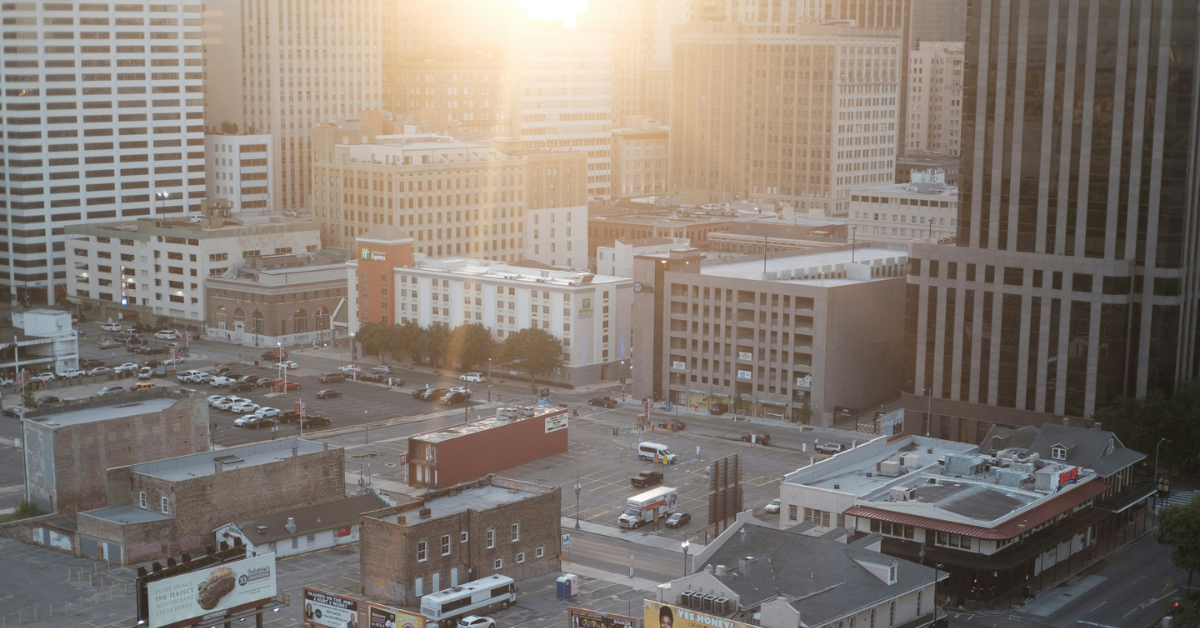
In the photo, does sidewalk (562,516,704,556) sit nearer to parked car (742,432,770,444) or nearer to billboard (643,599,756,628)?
billboard (643,599,756,628)

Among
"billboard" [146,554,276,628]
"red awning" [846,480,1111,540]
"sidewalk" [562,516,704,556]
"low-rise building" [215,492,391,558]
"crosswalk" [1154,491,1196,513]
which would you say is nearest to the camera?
"billboard" [146,554,276,628]

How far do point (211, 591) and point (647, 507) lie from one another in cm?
4653

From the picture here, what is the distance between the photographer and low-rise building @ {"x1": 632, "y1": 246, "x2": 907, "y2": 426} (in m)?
167

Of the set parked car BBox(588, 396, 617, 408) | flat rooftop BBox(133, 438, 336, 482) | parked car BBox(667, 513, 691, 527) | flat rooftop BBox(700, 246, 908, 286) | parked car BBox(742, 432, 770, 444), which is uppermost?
flat rooftop BBox(700, 246, 908, 286)

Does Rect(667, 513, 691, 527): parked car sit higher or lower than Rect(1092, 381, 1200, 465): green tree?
lower

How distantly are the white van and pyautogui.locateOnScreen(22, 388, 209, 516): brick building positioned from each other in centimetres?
4197

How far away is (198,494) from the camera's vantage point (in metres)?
121

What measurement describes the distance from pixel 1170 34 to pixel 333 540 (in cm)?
8715

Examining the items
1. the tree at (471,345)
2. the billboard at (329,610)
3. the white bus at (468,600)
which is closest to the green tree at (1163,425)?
the white bus at (468,600)

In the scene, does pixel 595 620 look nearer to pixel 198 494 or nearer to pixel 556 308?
pixel 198 494

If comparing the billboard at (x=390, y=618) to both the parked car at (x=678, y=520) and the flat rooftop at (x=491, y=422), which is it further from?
the flat rooftop at (x=491, y=422)

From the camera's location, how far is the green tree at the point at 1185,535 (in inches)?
4341

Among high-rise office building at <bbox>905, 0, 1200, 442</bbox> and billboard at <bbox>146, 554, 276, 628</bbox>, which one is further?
high-rise office building at <bbox>905, 0, 1200, 442</bbox>

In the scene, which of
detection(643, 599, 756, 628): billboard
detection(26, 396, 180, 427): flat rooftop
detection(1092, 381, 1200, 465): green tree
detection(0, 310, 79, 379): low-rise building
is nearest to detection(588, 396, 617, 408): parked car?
detection(26, 396, 180, 427): flat rooftop
